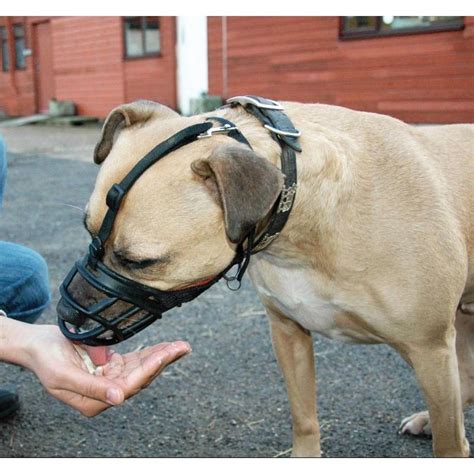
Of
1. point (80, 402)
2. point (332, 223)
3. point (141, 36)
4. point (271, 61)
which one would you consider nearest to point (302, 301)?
point (332, 223)

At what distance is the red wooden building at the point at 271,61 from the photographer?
13.2 meters

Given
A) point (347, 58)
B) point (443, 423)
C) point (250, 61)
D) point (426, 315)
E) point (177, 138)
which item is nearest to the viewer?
point (177, 138)

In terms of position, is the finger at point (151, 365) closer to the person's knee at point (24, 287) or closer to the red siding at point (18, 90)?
the person's knee at point (24, 287)

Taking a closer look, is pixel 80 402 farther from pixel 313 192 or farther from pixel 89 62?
pixel 89 62

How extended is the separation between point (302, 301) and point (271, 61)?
1440 centimetres

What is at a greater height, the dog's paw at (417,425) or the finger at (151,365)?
the finger at (151,365)

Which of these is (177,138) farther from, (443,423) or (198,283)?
(443,423)

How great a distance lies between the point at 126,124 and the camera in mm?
2939

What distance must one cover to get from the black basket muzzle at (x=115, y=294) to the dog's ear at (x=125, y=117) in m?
0.39

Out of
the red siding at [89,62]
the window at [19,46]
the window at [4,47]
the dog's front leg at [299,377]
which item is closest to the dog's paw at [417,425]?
the dog's front leg at [299,377]

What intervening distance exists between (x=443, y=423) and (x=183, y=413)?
1.40m

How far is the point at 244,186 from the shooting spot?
2.40 metres
